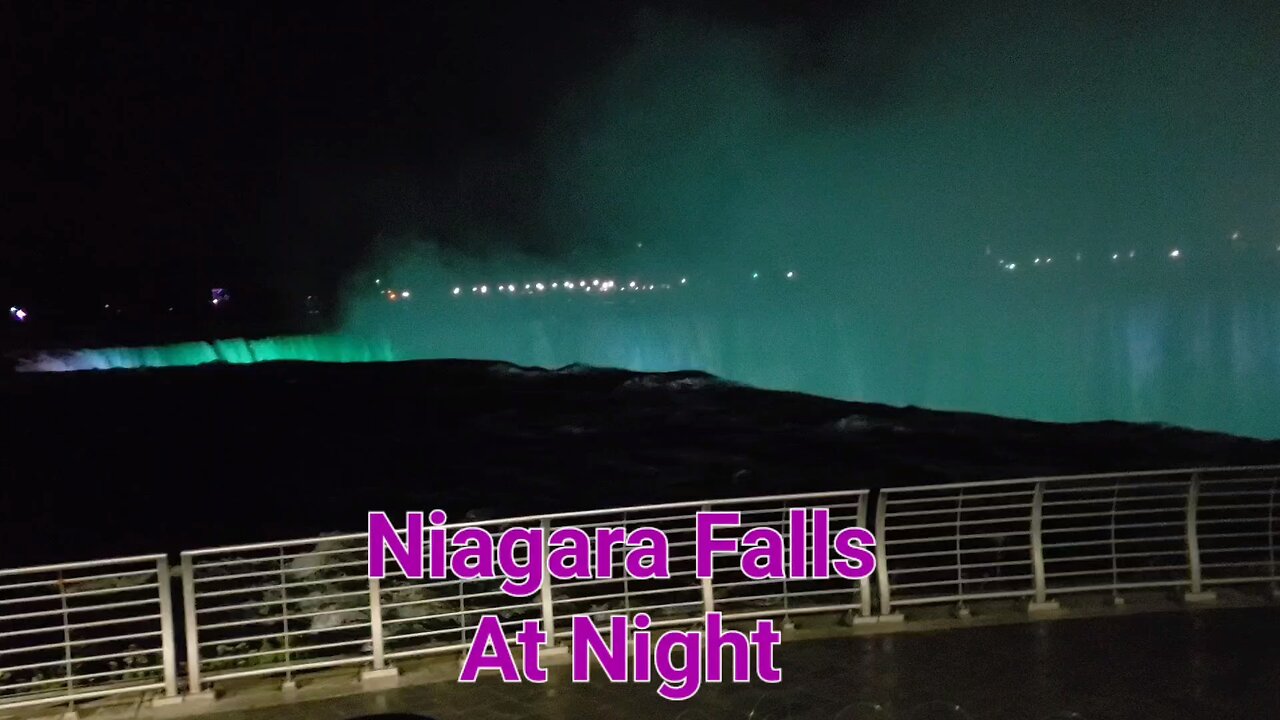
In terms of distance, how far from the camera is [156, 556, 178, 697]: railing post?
570 cm

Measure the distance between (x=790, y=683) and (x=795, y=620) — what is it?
44.3 inches

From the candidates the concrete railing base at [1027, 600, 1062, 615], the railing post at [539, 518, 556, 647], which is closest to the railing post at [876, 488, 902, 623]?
the concrete railing base at [1027, 600, 1062, 615]

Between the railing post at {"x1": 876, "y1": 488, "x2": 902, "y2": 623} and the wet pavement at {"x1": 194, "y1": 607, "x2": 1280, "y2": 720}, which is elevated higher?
the railing post at {"x1": 876, "y1": 488, "x2": 902, "y2": 623}

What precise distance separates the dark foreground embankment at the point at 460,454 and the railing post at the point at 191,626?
21.1 m

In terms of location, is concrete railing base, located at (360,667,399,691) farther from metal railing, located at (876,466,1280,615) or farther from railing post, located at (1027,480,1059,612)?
railing post, located at (1027,480,1059,612)

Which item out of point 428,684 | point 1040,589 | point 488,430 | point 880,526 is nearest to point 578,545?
point 428,684

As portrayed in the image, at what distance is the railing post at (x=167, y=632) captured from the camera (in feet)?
18.7

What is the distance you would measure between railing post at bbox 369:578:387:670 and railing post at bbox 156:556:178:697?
1.26m

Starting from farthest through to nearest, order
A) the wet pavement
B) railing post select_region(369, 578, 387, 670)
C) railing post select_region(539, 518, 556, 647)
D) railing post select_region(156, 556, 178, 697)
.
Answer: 1. railing post select_region(539, 518, 556, 647)
2. railing post select_region(369, 578, 387, 670)
3. railing post select_region(156, 556, 178, 697)
4. the wet pavement

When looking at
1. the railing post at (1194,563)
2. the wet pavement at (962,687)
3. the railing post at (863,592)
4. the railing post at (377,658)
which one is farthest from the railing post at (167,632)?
the railing post at (1194,563)

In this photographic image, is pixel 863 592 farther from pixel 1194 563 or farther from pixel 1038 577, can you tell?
pixel 1194 563

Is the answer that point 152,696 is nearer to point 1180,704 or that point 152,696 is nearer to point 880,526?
point 880,526

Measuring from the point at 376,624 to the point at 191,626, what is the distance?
1.20 metres

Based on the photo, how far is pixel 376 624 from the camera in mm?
5965
